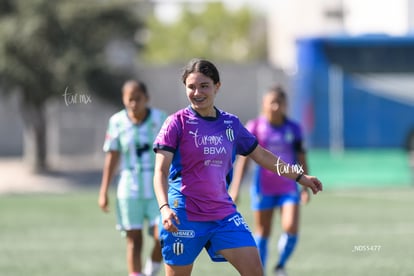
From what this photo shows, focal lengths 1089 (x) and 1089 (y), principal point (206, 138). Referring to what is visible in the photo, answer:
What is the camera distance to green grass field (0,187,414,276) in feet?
41.9

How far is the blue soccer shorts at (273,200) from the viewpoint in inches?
477

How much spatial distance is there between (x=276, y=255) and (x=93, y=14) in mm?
18490

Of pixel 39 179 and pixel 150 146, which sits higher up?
pixel 150 146

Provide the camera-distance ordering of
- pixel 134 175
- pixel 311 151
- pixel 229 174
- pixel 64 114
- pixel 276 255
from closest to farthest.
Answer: pixel 229 174 → pixel 134 175 → pixel 276 255 → pixel 311 151 → pixel 64 114

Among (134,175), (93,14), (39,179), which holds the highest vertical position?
(93,14)

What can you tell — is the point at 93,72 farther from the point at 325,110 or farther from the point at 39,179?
the point at 325,110

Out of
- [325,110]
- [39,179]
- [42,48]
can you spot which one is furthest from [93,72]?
[325,110]

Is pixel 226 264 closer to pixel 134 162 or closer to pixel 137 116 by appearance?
pixel 134 162

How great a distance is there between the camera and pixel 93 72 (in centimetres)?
3142

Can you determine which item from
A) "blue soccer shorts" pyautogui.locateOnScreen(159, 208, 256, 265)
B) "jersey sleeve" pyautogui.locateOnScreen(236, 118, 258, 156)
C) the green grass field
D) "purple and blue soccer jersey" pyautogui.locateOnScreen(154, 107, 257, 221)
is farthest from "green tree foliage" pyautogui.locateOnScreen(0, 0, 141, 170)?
"blue soccer shorts" pyautogui.locateOnScreen(159, 208, 256, 265)

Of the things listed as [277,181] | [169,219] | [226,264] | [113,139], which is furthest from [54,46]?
[169,219]

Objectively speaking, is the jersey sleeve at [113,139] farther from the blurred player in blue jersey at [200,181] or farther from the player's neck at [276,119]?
the blurred player in blue jersey at [200,181]

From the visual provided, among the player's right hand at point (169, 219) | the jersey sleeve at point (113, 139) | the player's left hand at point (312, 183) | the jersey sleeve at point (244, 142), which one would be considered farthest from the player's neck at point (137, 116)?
the player's right hand at point (169, 219)

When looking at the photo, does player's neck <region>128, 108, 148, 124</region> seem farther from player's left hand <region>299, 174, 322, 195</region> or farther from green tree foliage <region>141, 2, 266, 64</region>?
green tree foliage <region>141, 2, 266, 64</region>
